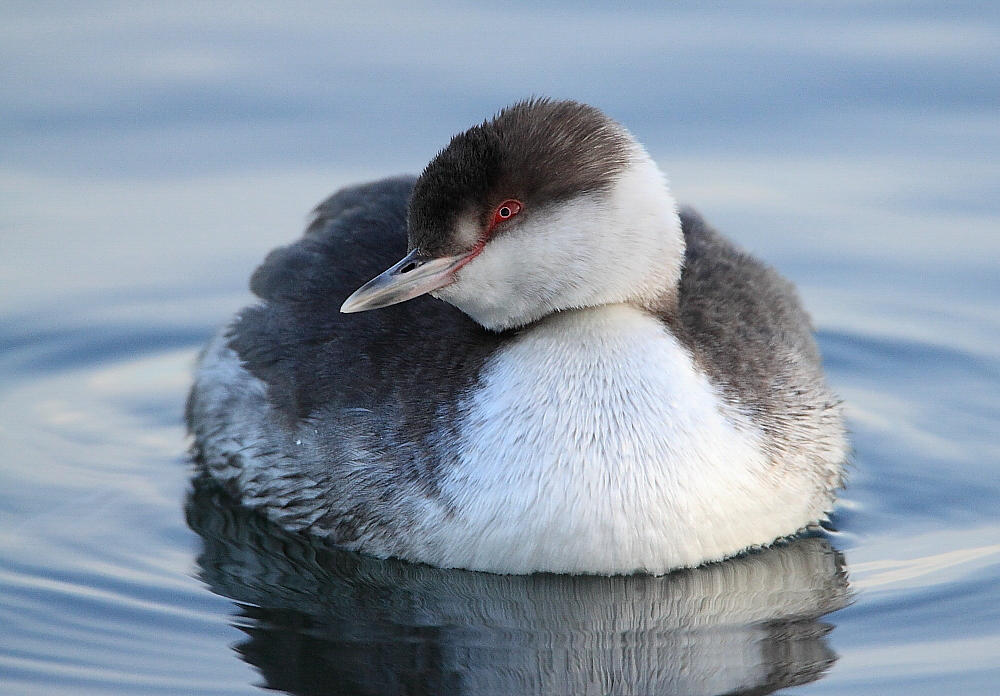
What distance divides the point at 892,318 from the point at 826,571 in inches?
109

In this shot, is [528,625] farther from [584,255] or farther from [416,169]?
[416,169]

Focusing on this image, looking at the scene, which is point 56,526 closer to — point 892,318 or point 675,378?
point 675,378

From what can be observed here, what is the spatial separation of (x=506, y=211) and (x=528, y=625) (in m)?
1.72

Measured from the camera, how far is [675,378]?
8219 mm

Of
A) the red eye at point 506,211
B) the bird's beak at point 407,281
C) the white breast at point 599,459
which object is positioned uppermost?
the red eye at point 506,211

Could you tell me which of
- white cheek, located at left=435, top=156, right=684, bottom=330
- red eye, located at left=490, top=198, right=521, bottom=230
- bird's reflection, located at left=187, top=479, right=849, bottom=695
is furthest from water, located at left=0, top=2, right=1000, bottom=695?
red eye, located at left=490, top=198, right=521, bottom=230

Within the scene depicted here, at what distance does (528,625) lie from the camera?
8125 mm

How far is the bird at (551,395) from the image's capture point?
804 centimetres

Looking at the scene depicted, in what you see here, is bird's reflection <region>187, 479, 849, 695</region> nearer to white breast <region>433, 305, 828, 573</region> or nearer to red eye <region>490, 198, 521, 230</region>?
white breast <region>433, 305, 828, 573</region>

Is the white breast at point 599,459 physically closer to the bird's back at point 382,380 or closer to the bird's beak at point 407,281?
the bird's back at point 382,380

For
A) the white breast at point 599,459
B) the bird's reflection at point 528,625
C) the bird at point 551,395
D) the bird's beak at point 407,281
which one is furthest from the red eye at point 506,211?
the bird's reflection at point 528,625

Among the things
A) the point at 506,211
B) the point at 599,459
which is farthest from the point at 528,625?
the point at 506,211

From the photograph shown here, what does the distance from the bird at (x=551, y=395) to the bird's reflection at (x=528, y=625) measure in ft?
0.39

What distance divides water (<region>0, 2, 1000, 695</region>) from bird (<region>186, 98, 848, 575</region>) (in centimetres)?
26
